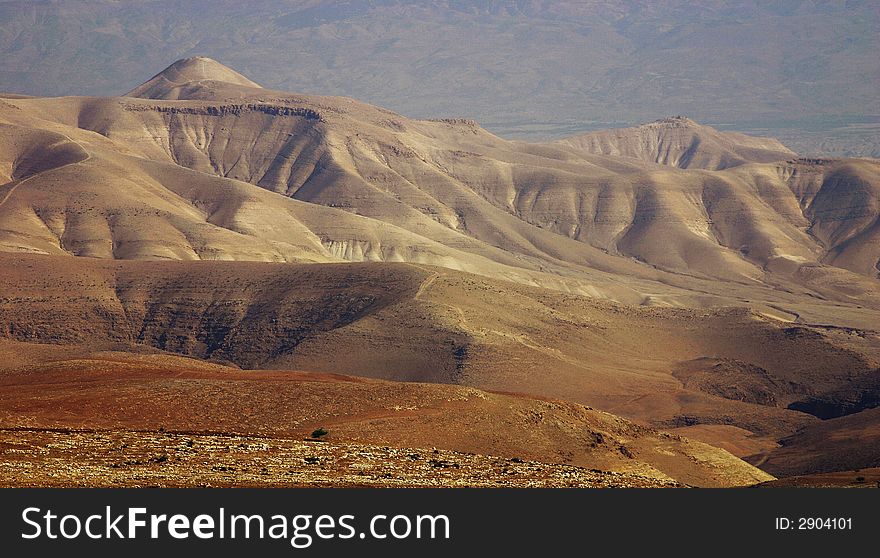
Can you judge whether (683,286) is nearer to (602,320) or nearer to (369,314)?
(602,320)

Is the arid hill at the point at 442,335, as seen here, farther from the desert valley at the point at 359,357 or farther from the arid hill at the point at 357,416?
the arid hill at the point at 357,416

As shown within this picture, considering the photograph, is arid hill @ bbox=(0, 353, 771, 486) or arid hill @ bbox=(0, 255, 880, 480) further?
arid hill @ bbox=(0, 255, 880, 480)

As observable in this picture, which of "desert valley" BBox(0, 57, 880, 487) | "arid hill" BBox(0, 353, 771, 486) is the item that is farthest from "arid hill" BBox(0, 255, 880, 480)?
"arid hill" BBox(0, 353, 771, 486)

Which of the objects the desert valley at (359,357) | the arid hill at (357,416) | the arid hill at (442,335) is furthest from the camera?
the arid hill at (442,335)

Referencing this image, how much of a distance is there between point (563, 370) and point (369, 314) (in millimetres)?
18707

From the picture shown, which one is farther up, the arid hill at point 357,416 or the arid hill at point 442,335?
the arid hill at point 442,335

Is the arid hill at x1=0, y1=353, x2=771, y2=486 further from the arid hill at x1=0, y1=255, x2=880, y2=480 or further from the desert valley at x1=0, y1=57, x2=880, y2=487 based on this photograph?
the arid hill at x1=0, y1=255, x2=880, y2=480

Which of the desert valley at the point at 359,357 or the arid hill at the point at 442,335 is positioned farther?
the arid hill at the point at 442,335

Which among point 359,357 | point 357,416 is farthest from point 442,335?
point 357,416

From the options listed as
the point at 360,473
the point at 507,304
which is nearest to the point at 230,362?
the point at 507,304

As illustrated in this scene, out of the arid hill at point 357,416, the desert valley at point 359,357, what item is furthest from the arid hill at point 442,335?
the arid hill at point 357,416

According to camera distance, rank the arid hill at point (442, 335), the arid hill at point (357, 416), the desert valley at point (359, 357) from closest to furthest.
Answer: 1. the desert valley at point (359, 357)
2. the arid hill at point (357, 416)
3. the arid hill at point (442, 335)

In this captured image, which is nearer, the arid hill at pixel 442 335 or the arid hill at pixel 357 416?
the arid hill at pixel 357 416

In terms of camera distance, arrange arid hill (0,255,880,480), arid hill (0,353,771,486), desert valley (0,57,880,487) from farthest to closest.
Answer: arid hill (0,255,880,480), arid hill (0,353,771,486), desert valley (0,57,880,487)
